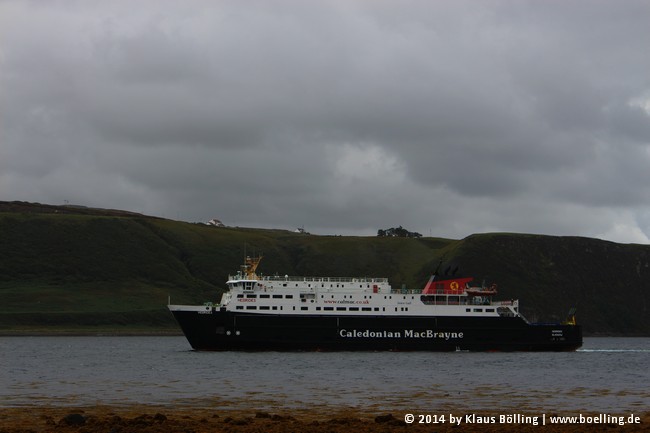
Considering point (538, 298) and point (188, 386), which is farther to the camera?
point (538, 298)

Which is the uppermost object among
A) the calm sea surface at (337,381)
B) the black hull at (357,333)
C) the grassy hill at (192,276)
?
the grassy hill at (192,276)

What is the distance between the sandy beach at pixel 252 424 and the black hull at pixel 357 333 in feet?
133

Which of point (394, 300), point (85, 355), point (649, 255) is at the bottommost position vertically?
point (85, 355)

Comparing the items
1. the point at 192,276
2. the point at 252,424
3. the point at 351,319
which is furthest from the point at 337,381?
the point at 192,276

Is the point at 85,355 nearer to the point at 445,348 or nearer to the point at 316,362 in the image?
the point at 316,362

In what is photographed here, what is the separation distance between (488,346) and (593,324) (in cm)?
10654

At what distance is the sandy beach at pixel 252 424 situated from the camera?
27.7 meters

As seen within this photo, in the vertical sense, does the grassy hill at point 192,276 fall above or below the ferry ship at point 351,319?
above

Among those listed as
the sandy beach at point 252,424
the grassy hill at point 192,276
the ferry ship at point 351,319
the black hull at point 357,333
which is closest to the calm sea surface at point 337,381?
the black hull at point 357,333

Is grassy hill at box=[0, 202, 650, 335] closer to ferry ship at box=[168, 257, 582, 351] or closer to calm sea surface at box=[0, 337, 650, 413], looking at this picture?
ferry ship at box=[168, 257, 582, 351]

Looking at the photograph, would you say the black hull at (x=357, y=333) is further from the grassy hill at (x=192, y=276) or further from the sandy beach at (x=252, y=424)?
the grassy hill at (x=192, y=276)

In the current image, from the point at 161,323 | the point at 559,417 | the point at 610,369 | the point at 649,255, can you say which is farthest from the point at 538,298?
the point at 559,417

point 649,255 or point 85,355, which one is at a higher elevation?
point 649,255

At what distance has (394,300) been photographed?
76688 millimetres
